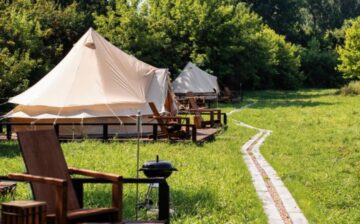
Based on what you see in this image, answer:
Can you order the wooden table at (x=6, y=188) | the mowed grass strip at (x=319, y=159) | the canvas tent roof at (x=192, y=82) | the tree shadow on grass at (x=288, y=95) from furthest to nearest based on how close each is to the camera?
the tree shadow on grass at (x=288, y=95), the canvas tent roof at (x=192, y=82), the mowed grass strip at (x=319, y=159), the wooden table at (x=6, y=188)

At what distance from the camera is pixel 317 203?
881 centimetres

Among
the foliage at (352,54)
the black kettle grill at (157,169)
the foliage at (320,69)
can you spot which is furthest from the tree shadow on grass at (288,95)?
the black kettle grill at (157,169)

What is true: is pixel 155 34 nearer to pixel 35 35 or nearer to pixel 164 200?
pixel 35 35

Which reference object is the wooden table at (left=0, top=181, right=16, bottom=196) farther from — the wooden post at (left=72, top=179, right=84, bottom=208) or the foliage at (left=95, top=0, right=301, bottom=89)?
the foliage at (left=95, top=0, right=301, bottom=89)

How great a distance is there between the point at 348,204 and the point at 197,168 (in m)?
3.73

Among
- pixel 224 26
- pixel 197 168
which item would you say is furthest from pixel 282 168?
pixel 224 26

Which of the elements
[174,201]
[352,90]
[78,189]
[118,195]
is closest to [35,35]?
[174,201]

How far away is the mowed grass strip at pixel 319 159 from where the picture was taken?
8.65m

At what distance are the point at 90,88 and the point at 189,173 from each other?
7.69 metres

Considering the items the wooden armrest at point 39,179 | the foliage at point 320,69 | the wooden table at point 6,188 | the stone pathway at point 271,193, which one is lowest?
the stone pathway at point 271,193

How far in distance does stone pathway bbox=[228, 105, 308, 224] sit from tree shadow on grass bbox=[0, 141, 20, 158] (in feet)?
17.9

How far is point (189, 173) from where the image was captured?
440 inches

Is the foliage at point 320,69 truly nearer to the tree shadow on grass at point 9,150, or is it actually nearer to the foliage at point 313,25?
the foliage at point 313,25

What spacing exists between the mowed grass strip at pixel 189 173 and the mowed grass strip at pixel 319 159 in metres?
0.81
